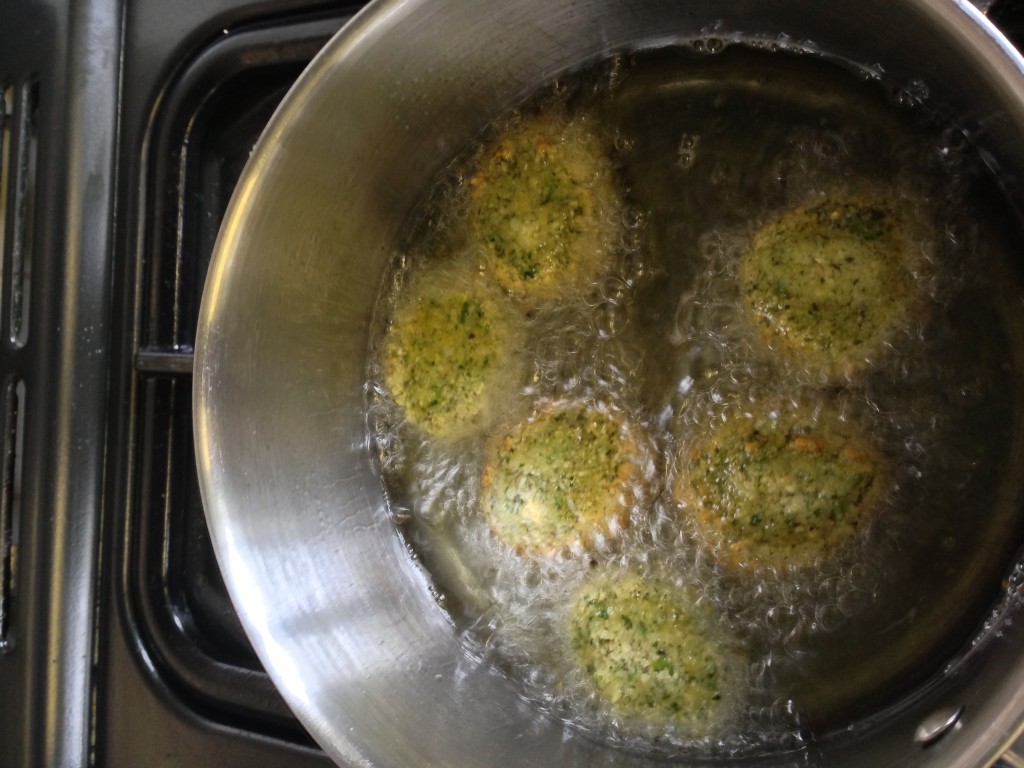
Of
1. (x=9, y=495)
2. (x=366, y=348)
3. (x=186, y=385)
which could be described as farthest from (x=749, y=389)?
(x=9, y=495)

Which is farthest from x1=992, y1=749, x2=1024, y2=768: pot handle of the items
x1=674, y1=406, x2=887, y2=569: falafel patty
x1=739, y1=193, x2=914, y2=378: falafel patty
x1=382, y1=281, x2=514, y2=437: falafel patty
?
x1=382, y1=281, x2=514, y2=437: falafel patty

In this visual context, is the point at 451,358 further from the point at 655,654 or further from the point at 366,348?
the point at 655,654

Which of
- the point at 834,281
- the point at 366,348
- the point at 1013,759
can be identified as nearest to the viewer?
the point at 1013,759

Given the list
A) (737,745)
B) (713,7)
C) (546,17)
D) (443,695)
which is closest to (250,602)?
(443,695)

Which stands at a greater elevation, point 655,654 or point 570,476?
point 570,476

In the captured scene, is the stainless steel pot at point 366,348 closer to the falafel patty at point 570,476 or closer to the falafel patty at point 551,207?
the falafel patty at point 551,207

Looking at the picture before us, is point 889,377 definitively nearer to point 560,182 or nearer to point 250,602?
point 560,182

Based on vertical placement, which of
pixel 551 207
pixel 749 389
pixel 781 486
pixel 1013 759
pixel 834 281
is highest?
pixel 551 207
